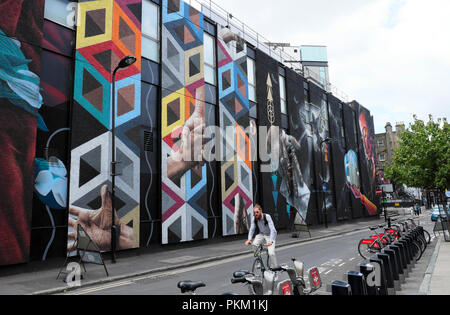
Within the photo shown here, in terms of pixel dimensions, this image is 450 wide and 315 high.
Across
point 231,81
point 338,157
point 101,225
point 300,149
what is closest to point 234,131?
point 231,81

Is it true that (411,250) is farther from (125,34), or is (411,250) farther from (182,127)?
(125,34)

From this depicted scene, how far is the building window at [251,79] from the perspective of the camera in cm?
2373

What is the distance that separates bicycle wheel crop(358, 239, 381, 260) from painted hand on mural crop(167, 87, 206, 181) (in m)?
9.51

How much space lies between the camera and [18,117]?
10742 mm

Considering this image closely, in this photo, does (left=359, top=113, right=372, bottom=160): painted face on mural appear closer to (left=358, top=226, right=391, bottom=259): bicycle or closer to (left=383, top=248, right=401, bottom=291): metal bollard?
(left=358, top=226, right=391, bottom=259): bicycle

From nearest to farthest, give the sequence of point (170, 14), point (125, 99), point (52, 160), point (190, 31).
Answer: point (52, 160), point (125, 99), point (170, 14), point (190, 31)

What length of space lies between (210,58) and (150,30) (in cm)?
483

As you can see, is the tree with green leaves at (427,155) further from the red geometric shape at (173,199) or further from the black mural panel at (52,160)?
the black mural panel at (52,160)

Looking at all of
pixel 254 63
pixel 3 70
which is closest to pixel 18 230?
pixel 3 70

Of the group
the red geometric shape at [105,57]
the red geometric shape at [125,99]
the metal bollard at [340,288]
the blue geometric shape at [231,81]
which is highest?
the blue geometric shape at [231,81]

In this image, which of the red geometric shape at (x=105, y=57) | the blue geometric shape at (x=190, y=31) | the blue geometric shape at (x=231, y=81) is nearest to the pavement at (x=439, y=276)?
the red geometric shape at (x=105, y=57)

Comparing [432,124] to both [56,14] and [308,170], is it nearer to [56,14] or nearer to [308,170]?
[308,170]

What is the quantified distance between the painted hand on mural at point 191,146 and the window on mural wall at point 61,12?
7463mm

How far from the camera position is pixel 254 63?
80.7 ft
